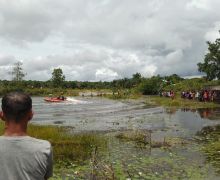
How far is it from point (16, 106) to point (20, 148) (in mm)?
441

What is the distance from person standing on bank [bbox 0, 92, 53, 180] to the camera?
392cm

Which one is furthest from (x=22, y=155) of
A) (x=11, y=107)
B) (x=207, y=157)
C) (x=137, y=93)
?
(x=137, y=93)

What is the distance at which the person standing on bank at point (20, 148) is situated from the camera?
12.8 ft

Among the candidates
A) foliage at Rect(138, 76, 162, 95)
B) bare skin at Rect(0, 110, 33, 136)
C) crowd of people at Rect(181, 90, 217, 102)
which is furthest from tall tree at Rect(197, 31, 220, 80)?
bare skin at Rect(0, 110, 33, 136)

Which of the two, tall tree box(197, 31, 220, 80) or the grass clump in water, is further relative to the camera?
tall tree box(197, 31, 220, 80)

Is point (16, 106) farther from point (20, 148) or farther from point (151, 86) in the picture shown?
point (151, 86)

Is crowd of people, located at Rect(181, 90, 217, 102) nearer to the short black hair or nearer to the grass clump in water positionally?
the grass clump in water

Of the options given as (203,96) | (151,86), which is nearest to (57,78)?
(151,86)

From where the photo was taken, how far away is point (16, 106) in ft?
13.0

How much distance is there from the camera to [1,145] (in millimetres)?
3930

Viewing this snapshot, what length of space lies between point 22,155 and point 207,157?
14503mm

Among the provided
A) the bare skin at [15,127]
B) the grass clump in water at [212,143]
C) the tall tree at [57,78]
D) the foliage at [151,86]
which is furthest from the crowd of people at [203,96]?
the tall tree at [57,78]

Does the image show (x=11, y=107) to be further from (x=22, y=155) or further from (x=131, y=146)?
(x=131, y=146)

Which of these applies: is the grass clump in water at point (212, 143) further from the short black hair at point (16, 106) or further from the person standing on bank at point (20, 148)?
the short black hair at point (16, 106)
